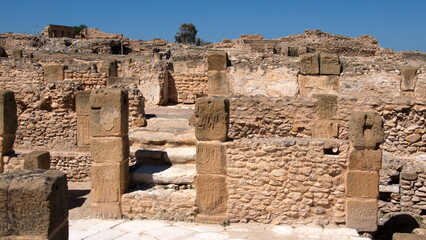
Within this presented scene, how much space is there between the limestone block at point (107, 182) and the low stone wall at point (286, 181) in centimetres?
165

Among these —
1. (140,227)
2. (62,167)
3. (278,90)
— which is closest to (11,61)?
(62,167)

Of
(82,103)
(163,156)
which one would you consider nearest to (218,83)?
(82,103)

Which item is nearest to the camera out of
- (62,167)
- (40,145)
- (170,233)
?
(170,233)

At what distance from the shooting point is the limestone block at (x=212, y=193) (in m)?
5.86

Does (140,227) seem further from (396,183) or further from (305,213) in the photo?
(396,183)

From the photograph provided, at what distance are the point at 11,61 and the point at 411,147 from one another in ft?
44.6

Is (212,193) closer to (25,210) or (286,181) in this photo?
(286,181)

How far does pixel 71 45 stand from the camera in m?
29.2

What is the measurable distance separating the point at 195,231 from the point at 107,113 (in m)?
2.18

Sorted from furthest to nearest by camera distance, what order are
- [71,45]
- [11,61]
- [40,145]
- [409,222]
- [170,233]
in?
1. [71,45]
2. [11,61]
3. [40,145]
4. [409,222]
5. [170,233]

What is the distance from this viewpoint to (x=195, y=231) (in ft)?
18.2

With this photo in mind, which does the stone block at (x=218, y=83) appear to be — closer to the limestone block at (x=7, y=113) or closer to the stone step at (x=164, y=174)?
the stone step at (x=164, y=174)

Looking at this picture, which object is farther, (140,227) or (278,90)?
(278,90)

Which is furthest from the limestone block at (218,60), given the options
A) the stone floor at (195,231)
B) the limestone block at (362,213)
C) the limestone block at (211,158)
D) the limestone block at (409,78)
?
the limestone block at (362,213)
